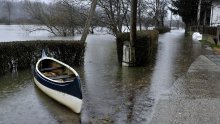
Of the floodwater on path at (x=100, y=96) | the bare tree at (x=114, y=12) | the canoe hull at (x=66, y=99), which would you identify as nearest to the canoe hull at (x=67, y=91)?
the canoe hull at (x=66, y=99)

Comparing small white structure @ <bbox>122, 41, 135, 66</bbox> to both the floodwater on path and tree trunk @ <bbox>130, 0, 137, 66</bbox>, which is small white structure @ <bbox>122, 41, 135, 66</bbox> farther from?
the floodwater on path

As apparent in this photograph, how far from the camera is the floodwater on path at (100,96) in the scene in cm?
955

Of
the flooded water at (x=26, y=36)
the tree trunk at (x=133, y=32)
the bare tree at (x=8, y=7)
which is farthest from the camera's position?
the bare tree at (x=8, y=7)

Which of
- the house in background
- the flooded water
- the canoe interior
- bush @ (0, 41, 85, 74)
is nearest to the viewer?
the canoe interior

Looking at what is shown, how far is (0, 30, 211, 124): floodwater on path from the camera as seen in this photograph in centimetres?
955

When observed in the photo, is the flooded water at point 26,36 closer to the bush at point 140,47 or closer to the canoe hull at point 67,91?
the bush at point 140,47

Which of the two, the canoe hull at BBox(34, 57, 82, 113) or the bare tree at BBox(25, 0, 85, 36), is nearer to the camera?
the canoe hull at BBox(34, 57, 82, 113)

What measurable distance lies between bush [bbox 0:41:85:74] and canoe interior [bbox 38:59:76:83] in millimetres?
2276

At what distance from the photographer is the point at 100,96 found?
38.7 feet

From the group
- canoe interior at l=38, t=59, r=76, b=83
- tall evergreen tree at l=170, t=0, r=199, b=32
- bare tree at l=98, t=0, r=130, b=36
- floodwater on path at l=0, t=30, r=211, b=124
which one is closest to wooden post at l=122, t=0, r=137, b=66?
floodwater on path at l=0, t=30, r=211, b=124

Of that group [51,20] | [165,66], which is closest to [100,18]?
[51,20]

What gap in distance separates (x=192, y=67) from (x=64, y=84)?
914 cm

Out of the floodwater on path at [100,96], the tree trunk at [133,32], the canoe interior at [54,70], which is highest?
the tree trunk at [133,32]

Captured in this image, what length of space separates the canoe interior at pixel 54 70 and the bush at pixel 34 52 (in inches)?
89.6
